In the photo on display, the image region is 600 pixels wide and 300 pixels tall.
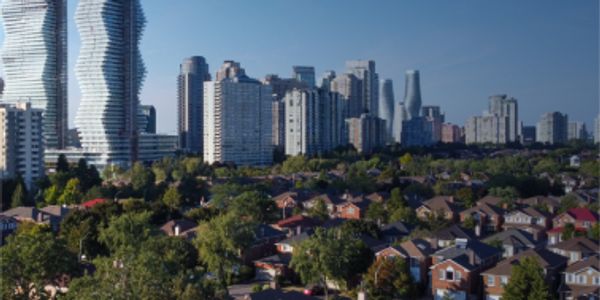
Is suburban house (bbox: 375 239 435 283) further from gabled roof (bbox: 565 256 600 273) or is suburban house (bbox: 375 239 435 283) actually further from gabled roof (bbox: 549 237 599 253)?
gabled roof (bbox: 549 237 599 253)

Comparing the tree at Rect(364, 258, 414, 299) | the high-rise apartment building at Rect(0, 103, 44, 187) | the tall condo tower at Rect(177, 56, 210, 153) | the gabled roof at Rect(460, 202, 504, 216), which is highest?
the tall condo tower at Rect(177, 56, 210, 153)

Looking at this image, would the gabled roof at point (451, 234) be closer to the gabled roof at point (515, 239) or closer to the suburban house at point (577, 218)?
the gabled roof at point (515, 239)

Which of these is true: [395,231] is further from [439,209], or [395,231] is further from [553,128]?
[553,128]

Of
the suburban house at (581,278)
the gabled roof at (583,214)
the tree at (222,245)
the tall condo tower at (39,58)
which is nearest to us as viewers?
the suburban house at (581,278)

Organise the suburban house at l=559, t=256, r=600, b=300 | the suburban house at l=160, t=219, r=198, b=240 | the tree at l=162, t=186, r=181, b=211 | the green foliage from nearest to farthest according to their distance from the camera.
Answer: the suburban house at l=559, t=256, r=600, b=300 → the suburban house at l=160, t=219, r=198, b=240 → the green foliage → the tree at l=162, t=186, r=181, b=211

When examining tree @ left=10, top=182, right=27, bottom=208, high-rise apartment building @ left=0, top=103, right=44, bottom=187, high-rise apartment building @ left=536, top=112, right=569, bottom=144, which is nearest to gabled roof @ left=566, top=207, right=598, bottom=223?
tree @ left=10, top=182, right=27, bottom=208

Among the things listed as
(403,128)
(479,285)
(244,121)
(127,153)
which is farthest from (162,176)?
(403,128)

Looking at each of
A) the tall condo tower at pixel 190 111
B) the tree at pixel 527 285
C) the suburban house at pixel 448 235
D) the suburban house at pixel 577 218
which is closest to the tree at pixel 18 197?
the suburban house at pixel 448 235
